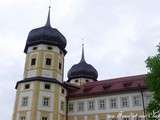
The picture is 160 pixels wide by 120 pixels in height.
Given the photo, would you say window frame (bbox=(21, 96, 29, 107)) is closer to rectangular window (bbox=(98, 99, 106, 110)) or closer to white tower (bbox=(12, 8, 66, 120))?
white tower (bbox=(12, 8, 66, 120))

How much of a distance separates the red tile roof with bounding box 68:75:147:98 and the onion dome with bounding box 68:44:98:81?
32.3 feet

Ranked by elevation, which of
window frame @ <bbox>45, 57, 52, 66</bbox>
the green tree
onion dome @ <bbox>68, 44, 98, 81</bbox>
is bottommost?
the green tree

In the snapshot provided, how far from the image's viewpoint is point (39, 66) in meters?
37.9

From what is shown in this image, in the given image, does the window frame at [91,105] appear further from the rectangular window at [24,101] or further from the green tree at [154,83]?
the green tree at [154,83]

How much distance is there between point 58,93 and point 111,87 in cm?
729

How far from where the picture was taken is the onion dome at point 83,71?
5269 cm

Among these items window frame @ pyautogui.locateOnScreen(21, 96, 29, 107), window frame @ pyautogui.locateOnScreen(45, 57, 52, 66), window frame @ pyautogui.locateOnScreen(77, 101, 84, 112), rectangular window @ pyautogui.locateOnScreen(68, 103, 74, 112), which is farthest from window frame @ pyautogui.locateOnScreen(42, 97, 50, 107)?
window frame @ pyautogui.locateOnScreen(45, 57, 52, 66)

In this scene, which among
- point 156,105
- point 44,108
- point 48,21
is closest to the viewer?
point 156,105

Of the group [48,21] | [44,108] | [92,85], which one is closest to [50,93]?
[44,108]

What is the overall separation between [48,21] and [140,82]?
15.9m

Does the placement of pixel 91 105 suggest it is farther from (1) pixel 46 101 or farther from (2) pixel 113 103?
(1) pixel 46 101

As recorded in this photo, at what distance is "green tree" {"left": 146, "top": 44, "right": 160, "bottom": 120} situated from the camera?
19750 millimetres

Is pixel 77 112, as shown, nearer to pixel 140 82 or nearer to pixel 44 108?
pixel 44 108

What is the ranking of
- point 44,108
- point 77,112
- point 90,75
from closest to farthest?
point 44,108, point 77,112, point 90,75
